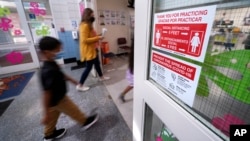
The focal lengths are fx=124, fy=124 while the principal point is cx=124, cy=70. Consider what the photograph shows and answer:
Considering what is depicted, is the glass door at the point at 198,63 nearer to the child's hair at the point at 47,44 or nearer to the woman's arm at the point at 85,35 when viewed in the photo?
the child's hair at the point at 47,44

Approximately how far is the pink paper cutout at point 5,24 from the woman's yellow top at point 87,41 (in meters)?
2.23

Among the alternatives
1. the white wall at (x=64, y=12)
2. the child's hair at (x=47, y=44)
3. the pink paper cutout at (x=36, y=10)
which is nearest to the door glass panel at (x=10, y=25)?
the pink paper cutout at (x=36, y=10)

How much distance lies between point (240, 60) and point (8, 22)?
13.7ft

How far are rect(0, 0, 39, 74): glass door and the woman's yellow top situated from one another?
2.12 metres

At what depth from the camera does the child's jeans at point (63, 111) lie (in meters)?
1.25

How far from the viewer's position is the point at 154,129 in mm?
914

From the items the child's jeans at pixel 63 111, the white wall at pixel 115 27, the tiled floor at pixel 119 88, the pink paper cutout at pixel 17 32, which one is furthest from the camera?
the white wall at pixel 115 27

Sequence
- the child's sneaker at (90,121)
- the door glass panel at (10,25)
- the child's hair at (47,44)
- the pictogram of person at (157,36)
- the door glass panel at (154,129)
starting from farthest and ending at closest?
the door glass panel at (10,25)
the child's sneaker at (90,121)
the child's hair at (47,44)
the door glass panel at (154,129)
the pictogram of person at (157,36)

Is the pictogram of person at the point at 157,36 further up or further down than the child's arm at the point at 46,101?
further up

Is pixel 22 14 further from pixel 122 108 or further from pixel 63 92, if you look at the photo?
pixel 122 108

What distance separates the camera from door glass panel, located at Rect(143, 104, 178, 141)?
78 cm

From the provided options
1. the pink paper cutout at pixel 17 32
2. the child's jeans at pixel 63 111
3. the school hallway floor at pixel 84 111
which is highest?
the pink paper cutout at pixel 17 32

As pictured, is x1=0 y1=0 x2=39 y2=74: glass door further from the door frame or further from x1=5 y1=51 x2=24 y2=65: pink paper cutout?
the door frame

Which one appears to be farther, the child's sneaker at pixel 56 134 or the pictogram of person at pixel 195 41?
the child's sneaker at pixel 56 134
